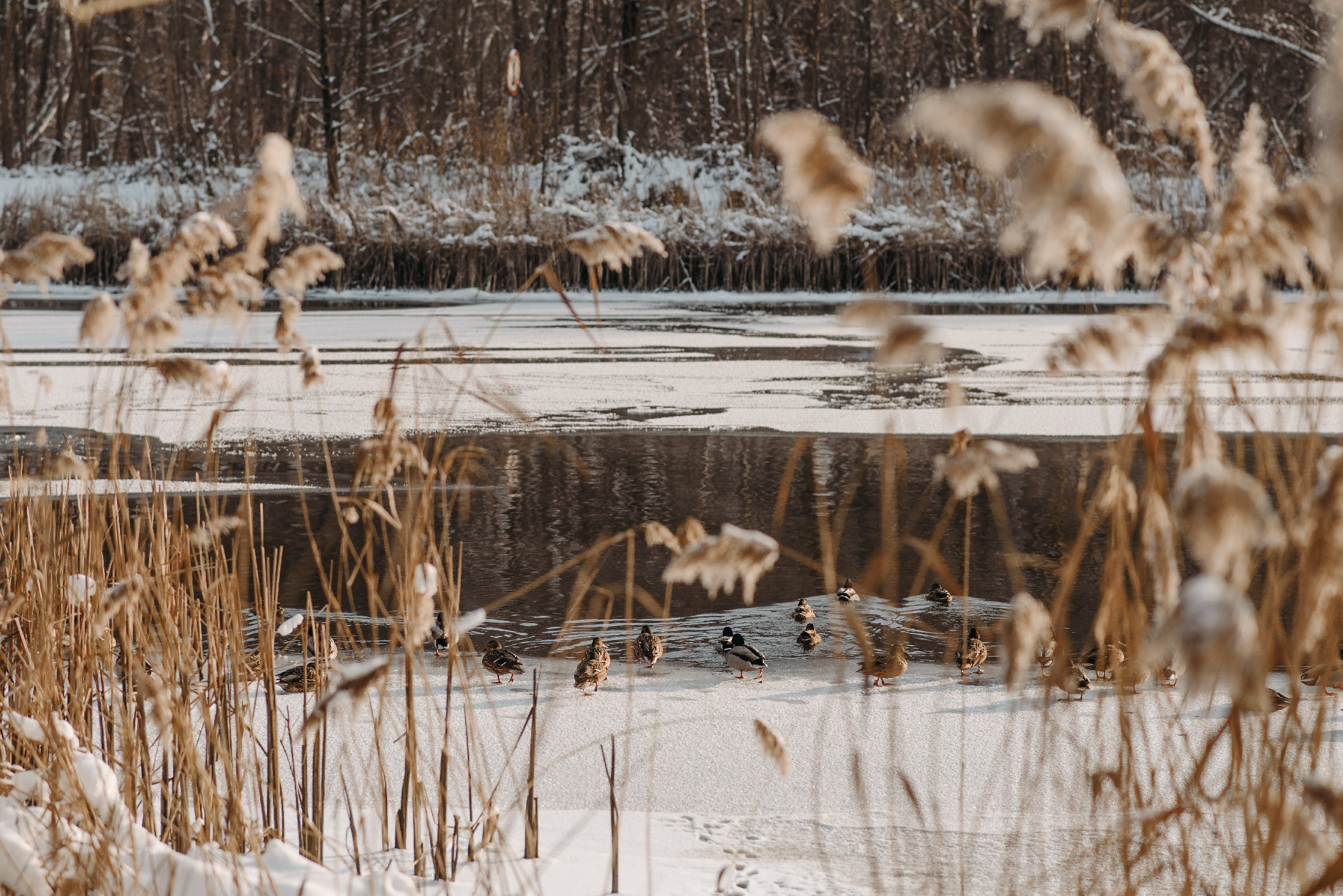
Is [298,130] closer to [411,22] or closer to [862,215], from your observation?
[411,22]

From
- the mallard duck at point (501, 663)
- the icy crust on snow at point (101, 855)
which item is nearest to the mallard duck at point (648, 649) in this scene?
the mallard duck at point (501, 663)

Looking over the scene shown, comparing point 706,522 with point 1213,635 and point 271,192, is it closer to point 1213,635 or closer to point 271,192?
point 271,192

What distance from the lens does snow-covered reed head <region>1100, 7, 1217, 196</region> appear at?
126cm

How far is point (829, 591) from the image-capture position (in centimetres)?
199

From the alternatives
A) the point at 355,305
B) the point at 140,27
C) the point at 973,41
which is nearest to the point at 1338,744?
the point at 355,305

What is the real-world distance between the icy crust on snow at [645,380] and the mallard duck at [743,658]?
167 cm

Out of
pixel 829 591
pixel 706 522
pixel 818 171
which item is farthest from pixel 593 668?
pixel 818 171

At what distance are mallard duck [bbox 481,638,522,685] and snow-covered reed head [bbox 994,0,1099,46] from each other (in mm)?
2226

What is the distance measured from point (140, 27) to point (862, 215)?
20162 millimetres

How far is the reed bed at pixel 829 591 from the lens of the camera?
994 mm

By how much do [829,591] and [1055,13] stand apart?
98cm

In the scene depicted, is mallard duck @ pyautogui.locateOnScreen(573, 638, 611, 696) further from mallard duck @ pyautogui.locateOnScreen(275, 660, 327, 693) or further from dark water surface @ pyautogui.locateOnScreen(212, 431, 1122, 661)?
mallard duck @ pyautogui.locateOnScreen(275, 660, 327, 693)

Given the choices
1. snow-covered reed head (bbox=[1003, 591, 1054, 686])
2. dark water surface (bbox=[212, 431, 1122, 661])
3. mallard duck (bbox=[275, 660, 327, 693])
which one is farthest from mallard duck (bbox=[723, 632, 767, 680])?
snow-covered reed head (bbox=[1003, 591, 1054, 686])

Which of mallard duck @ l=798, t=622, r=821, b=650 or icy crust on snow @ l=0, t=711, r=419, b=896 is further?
mallard duck @ l=798, t=622, r=821, b=650
